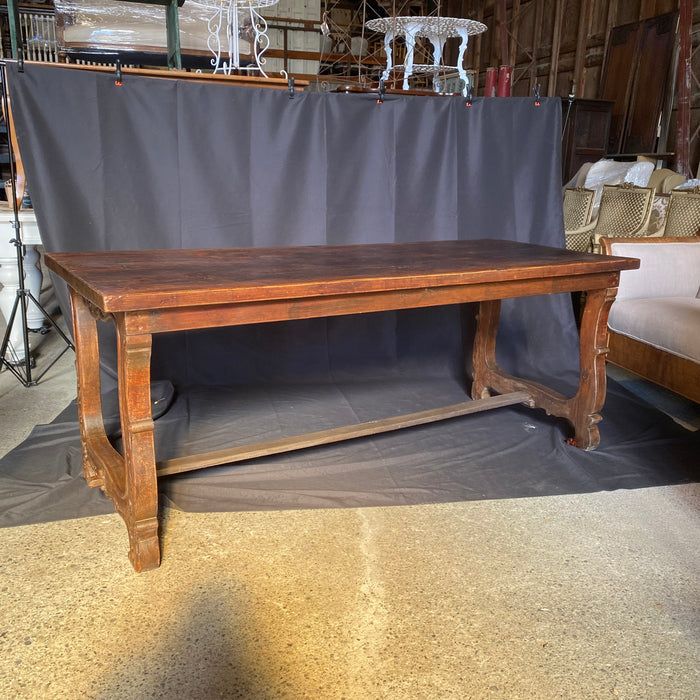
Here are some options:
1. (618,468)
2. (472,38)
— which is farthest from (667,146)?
(618,468)

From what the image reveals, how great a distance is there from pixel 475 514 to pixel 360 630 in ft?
2.18

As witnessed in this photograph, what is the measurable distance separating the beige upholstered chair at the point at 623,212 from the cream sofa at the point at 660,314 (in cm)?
157

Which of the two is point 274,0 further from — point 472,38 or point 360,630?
point 472,38

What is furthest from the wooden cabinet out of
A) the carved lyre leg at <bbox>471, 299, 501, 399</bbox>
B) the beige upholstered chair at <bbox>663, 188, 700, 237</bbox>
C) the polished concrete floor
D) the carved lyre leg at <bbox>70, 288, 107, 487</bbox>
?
the carved lyre leg at <bbox>70, 288, 107, 487</bbox>

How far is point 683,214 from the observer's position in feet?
14.3

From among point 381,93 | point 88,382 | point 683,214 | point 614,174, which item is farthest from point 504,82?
point 614,174

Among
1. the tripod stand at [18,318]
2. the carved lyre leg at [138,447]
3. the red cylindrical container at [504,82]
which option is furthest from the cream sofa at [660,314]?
the tripod stand at [18,318]

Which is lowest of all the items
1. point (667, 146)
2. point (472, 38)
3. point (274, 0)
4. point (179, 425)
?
point (179, 425)

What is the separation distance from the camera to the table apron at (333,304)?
158 cm

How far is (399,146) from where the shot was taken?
10.3ft

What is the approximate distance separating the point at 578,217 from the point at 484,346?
120 inches

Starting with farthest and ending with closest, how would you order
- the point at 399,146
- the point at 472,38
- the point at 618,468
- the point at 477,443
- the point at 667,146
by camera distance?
1. the point at 472,38
2. the point at 667,146
3. the point at 399,146
4. the point at 477,443
5. the point at 618,468

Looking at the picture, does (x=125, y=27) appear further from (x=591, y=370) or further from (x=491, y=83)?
A: (x=591, y=370)

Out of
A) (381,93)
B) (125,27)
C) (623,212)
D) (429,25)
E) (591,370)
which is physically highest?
(429,25)
